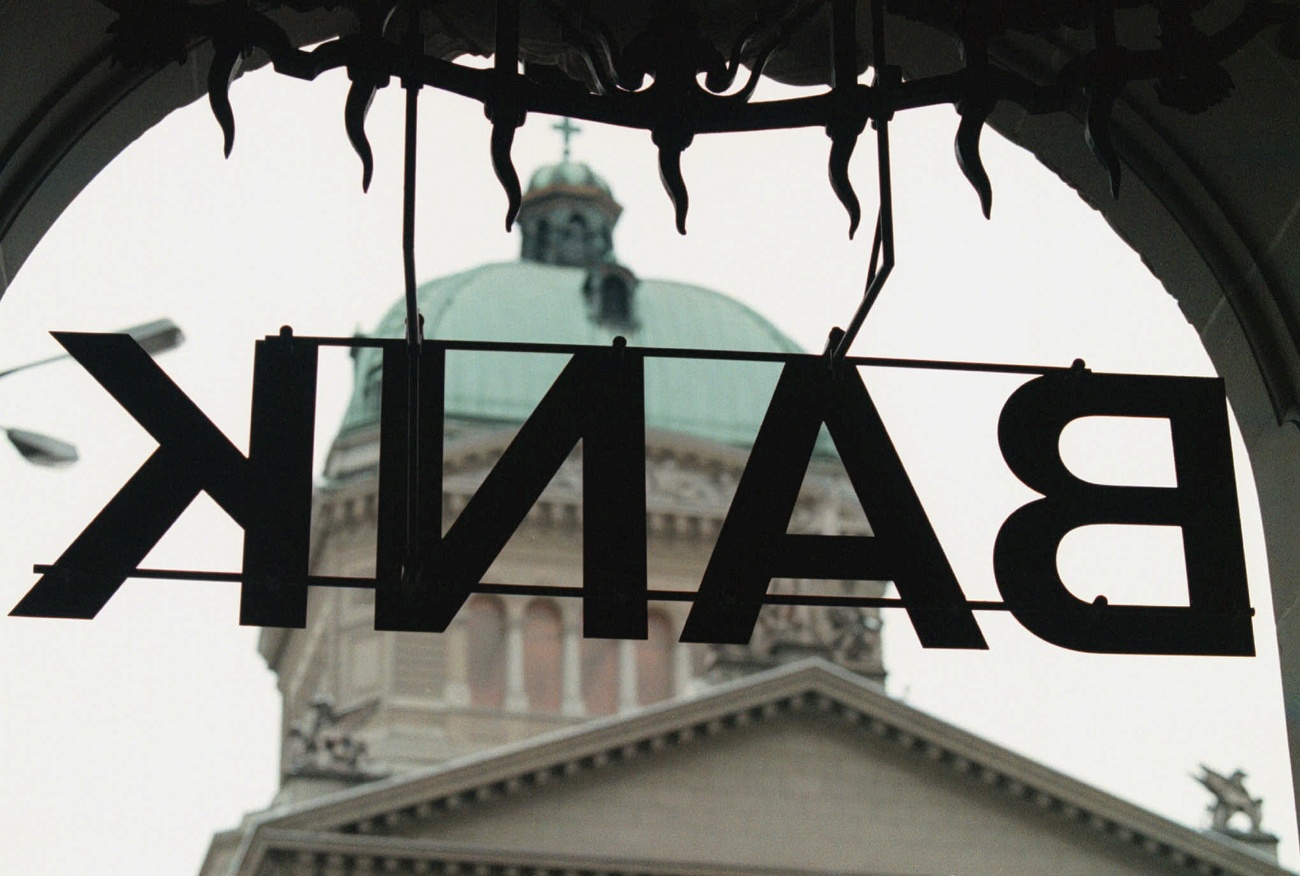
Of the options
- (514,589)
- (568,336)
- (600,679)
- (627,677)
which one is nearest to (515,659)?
(600,679)

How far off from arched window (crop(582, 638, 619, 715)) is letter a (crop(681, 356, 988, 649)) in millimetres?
61322

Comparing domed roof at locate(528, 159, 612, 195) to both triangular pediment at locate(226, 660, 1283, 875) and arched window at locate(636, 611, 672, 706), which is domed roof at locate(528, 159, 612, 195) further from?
triangular pediment at locate(226, 660, 1283, 875)

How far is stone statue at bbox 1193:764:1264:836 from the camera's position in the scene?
43469mm

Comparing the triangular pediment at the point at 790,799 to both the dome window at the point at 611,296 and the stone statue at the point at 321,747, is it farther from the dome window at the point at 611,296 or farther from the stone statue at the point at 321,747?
the dome window at the point at 611,296

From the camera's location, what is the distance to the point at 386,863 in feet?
133

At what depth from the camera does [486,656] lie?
66.2m

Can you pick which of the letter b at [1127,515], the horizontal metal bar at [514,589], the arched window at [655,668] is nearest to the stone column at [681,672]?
the arched window at [655,668]

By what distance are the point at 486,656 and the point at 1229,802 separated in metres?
26.6

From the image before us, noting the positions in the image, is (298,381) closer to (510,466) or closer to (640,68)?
(510,466)

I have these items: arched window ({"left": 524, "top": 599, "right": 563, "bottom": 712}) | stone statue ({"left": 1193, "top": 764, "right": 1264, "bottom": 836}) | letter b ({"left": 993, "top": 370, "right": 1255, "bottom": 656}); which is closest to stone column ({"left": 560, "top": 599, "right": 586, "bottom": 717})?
arched window ({"left": 524, "top": 599, "right": 563, "bottom": 712})

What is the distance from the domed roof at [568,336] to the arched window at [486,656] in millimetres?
6522

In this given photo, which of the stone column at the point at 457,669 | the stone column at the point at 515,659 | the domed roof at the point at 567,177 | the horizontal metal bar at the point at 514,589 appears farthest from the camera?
the domed roof at the point at 567,177

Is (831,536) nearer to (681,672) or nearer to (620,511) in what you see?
(620,511)

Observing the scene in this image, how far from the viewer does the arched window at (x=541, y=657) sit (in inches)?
2616
